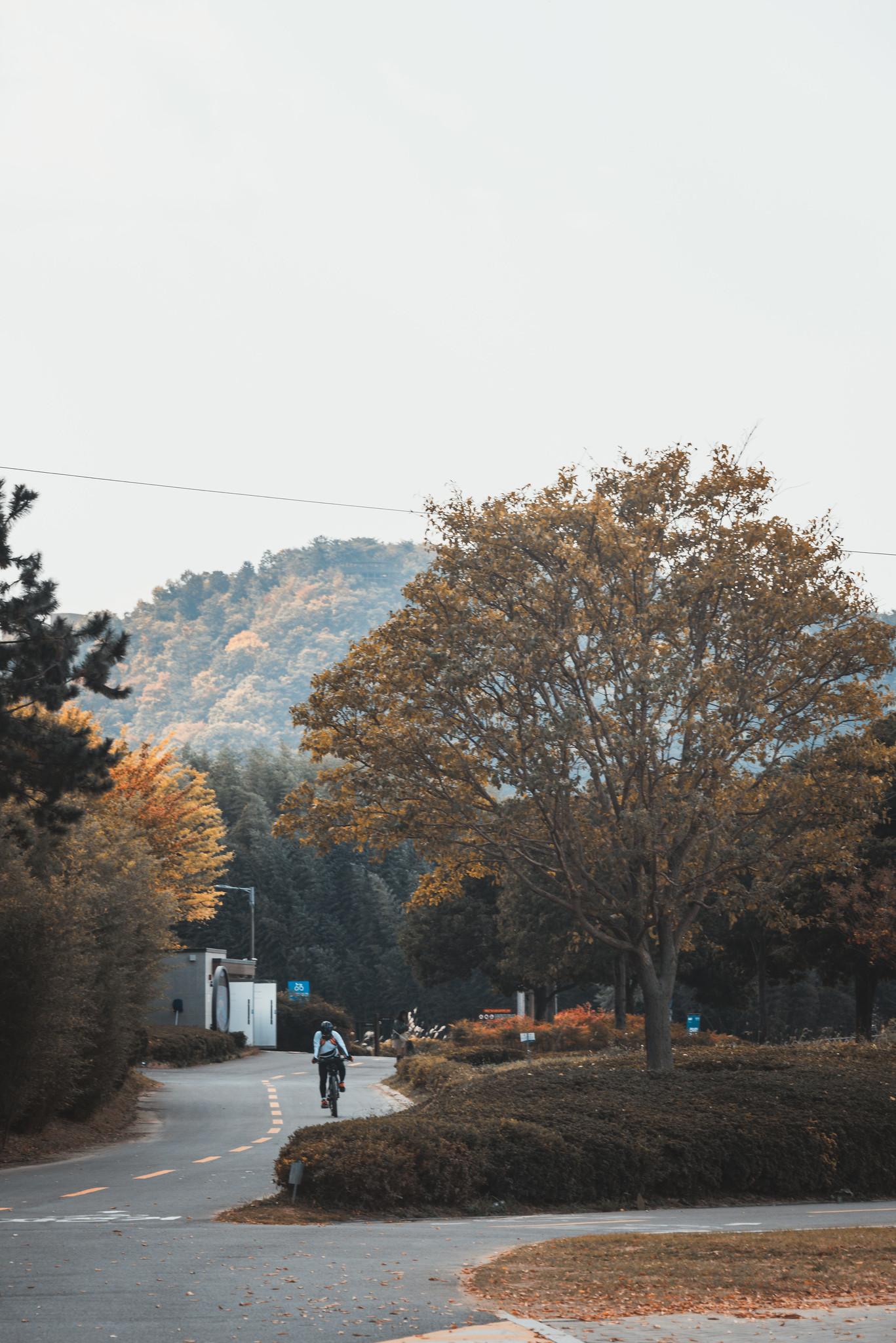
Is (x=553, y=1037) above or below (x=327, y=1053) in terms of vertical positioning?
below

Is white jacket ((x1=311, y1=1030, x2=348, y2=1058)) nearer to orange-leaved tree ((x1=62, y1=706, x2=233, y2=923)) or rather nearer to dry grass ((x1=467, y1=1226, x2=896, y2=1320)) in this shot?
orange-leaved tree ((x1=62, y1=706, x2=233, y2=923))

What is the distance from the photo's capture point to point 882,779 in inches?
A: 944

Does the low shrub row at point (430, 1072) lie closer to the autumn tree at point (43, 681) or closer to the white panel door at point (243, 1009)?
the autumn tree at point (43, 681)

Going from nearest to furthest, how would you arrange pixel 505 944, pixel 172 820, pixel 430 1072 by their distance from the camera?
1. pixel 430 1072
2. pixel 172 820
3. pixel 505 944

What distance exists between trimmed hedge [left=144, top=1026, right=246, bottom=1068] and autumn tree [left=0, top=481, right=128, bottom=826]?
26.3 meters

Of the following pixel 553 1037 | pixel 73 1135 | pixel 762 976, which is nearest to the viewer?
pixel 73 1135

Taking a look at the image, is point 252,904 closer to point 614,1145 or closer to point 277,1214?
point 614,1145

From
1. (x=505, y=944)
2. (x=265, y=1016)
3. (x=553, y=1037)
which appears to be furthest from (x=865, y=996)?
(x=265, y=1016)

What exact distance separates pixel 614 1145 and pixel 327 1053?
39.1 ft

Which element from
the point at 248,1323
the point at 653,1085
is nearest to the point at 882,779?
the point at 653,1085

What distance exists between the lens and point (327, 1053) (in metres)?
27.4

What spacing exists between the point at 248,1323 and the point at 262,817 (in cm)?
10166

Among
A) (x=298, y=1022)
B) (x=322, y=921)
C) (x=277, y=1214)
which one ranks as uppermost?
(x=322, y=921)

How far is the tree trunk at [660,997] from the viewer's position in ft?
73.0
